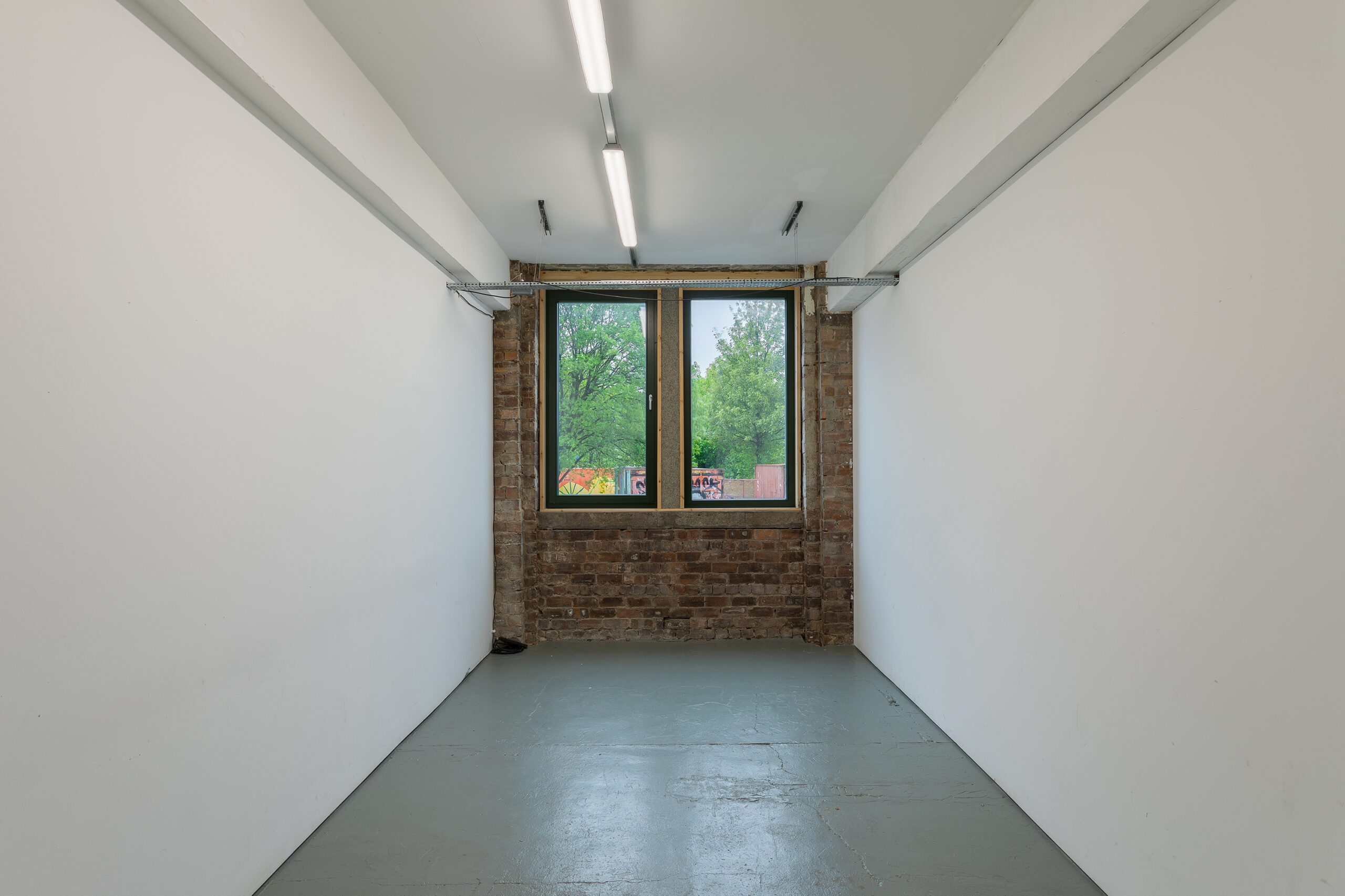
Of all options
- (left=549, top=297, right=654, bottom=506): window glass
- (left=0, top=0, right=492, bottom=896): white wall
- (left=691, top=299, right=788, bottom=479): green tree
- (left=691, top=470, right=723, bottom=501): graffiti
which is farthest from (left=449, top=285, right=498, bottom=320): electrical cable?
(left=691, top=470, right=723, bottom=501): graffiti

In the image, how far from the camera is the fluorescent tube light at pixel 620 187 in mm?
3180

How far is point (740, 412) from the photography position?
5598 mm

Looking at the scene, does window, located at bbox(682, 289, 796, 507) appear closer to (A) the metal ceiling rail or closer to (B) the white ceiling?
(A) the metal ceiling rail

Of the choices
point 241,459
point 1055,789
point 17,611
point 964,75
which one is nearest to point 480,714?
point 241,459

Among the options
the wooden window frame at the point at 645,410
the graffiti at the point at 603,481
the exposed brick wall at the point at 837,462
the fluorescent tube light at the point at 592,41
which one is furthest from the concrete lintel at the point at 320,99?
the exposed brick wall at the point at 837,462

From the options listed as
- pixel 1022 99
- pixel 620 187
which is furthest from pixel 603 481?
pixel 1022 99

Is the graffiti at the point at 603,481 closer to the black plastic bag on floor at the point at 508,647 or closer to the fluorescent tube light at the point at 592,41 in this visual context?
the black plastic bag on floor at the point at 508,647

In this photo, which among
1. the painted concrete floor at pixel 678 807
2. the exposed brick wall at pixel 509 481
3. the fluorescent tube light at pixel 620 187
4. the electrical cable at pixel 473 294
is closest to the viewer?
the painted concrete floor at pixel 678 807

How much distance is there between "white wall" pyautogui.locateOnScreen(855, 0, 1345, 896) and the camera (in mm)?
1513

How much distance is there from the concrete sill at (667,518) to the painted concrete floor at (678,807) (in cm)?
151

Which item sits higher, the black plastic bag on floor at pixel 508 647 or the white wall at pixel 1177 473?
the white wall at pixel 1177 473

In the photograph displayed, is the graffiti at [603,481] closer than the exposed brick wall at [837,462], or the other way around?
the exposed brick wall at [837,462]

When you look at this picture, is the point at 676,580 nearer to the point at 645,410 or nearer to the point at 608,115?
the point at 645,410

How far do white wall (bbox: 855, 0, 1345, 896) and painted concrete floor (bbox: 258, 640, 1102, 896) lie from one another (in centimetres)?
38
